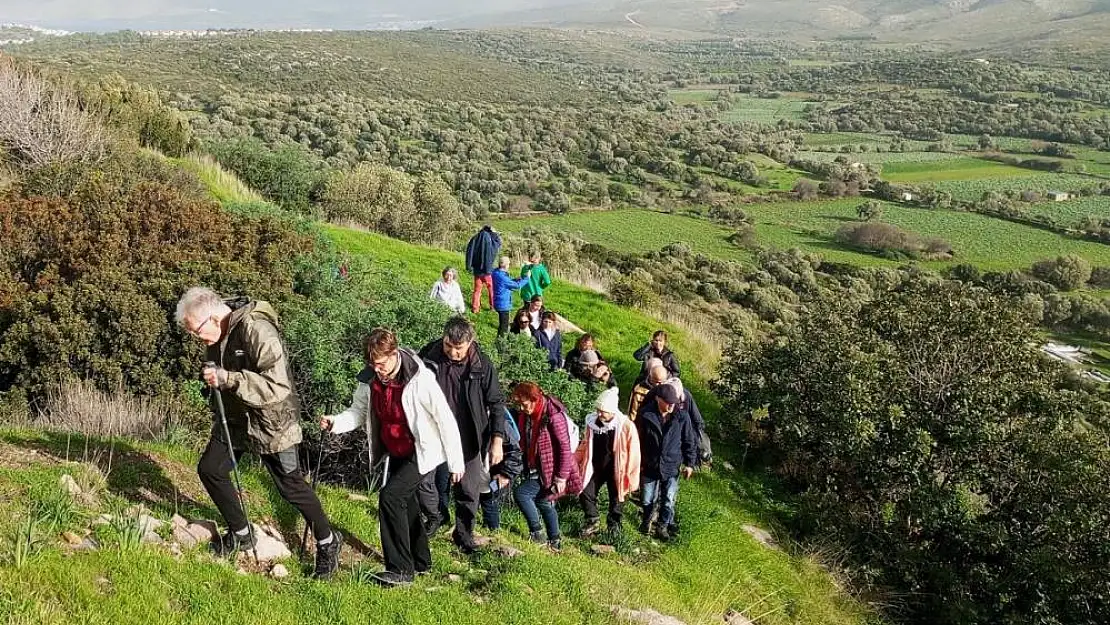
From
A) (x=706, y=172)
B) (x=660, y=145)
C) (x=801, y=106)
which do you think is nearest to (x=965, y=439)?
(x=706, y=172)

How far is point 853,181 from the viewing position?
75062 millimetres

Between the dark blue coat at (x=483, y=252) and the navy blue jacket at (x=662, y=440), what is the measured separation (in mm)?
6510

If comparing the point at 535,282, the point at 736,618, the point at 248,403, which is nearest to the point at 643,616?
the point at 736,618

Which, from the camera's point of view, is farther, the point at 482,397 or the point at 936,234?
the point at 936,234

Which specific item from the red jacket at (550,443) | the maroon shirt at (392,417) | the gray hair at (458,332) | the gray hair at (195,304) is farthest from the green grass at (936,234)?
the gray hair at (195,304)

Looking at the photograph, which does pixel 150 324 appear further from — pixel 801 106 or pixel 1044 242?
Answer: pixel 801 106

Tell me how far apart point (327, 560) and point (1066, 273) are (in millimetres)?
59436

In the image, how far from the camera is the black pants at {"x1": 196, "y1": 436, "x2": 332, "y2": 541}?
4.37 meters

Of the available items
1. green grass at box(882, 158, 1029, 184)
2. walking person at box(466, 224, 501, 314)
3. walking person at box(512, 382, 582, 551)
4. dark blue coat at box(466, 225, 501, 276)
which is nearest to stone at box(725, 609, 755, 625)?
walking person at box(512, 382, 582, 551)

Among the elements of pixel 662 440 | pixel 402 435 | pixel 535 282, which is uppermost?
pixel 402 435

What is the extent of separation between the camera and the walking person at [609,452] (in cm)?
629

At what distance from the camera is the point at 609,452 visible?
21.2 feet

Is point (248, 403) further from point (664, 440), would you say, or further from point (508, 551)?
point (664, 440)

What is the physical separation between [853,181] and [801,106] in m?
76.0
